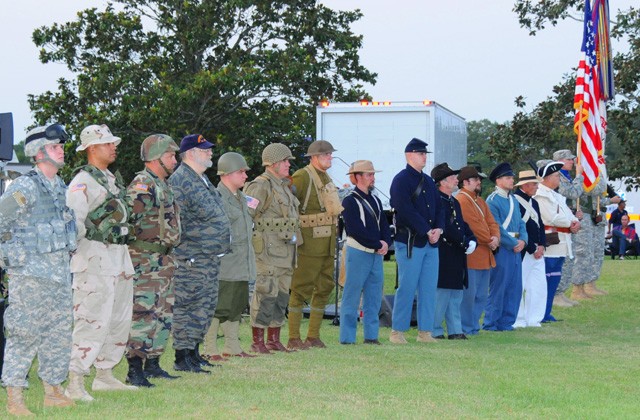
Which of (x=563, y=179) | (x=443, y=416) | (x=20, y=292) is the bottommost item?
(x=443, y=416)

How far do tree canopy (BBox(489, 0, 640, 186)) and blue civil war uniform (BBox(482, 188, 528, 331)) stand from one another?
46.0 ft

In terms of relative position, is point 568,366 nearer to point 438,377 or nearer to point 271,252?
point 438,377

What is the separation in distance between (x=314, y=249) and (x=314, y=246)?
3 centimetres

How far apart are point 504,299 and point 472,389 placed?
636cm

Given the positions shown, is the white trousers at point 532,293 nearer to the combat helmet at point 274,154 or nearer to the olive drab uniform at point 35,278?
the combat helmet at point 274,154

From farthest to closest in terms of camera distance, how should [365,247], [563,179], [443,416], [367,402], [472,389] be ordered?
[563,179], [365,247], [472,389], [367,402], [443,416]

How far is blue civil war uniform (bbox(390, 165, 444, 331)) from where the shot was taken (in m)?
13.5

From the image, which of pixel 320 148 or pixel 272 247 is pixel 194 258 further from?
pixel 320 148

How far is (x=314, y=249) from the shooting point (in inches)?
508

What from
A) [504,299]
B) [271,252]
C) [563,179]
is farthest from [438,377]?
[563,179]

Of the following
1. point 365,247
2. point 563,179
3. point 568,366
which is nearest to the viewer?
point 568,366

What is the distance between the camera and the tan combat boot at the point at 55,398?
27.5 ft

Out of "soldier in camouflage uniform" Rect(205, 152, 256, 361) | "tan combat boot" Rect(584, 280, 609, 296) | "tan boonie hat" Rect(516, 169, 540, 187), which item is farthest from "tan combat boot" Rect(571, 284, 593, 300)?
"soldier in camouflage uniform" Rect(205, 152, 256, 361)

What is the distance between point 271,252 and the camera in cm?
1224
